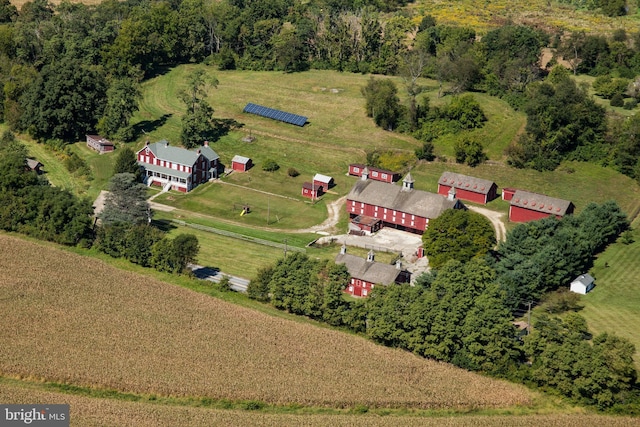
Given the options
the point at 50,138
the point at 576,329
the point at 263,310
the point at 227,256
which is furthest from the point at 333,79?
the point at 576,329

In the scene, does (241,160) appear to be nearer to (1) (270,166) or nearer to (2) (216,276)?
(1) (270,166)

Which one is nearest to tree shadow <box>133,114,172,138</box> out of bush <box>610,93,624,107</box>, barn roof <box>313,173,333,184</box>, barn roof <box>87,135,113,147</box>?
barn roof <box>87,135,113,147</box>

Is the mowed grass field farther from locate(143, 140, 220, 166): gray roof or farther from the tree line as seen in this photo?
the tree line

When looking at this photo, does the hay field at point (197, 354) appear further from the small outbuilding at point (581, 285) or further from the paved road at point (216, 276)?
the small outbuilding at point (581, 285)

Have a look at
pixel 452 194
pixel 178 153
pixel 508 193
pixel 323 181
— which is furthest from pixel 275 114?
pixel 452 194

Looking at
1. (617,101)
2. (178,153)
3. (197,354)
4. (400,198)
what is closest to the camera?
(197,354)

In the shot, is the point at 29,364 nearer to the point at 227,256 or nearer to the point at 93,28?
the point at 227,256
